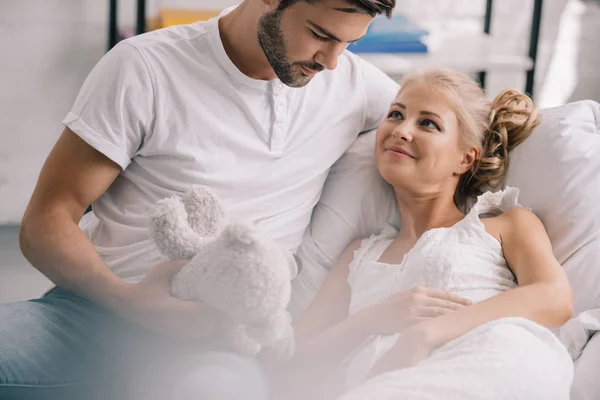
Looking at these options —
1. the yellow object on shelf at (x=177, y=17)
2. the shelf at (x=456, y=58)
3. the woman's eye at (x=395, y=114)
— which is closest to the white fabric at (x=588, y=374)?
the woman's eye at (x=395, y=114)

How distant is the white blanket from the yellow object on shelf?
4.67 feet

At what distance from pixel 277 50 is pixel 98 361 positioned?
568mm

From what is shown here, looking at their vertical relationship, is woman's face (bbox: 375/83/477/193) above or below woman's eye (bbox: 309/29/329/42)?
below

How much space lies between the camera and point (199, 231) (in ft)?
3.68

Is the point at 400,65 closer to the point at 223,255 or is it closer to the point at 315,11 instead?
the point at 315,11

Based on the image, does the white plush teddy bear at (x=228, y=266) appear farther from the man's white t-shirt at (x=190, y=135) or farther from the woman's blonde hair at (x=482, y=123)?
the woman's blonde hair at (x=482, y=123)

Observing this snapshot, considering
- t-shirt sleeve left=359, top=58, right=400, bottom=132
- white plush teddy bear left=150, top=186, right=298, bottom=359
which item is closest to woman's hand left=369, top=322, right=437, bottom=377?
white plush teddy bear left=150, top=186, right=298, bottom=359

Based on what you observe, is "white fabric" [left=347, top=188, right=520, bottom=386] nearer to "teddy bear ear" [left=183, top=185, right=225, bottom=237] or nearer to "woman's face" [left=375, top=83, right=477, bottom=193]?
"woman's face" [left=375, top=83, right=477, bottom=193]

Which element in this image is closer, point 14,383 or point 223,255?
point 223,255

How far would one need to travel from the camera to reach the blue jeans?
112cm

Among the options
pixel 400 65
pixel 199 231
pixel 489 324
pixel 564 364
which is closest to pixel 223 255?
pixel 199 231

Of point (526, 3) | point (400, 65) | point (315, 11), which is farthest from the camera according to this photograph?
point (526, 3)

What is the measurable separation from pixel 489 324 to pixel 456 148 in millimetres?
412

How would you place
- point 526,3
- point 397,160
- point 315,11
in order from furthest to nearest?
point 526,3, point 397,160, point 315,11
